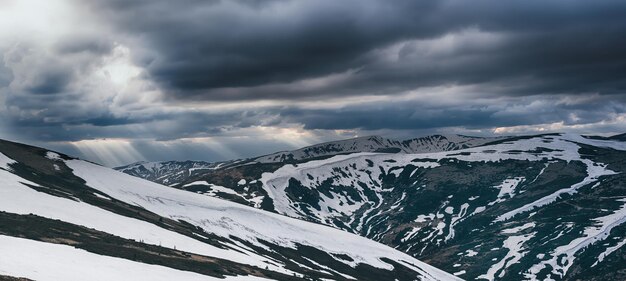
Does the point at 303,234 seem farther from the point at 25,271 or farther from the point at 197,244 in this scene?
the point at 25,271

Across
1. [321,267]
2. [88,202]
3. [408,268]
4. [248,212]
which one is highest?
[88,202]

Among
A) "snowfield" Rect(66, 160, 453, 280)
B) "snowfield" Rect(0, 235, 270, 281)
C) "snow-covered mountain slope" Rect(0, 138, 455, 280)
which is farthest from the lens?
"snowfield" Rect(66, 160, 453, 280)

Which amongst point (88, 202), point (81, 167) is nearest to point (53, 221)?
point (88, 202)

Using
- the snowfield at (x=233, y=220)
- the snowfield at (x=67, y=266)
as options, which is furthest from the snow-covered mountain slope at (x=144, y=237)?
the snowfield at (x=233, y=220)

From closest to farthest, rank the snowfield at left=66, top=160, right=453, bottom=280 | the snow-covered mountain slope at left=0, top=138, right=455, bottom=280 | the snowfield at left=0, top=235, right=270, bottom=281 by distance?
the snowfield at left=0, top=235, right=270, bottom=281, the snow-covered mountain slope at left=0, top=138, right=455, bottom=280, the snowfield at left=66, top=160, right=453, bottom=280

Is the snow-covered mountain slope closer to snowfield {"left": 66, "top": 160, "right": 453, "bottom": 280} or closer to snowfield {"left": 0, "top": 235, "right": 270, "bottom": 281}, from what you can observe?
snowfield {"left": 0, "top": 235, "right": 270, "bottom": 281}

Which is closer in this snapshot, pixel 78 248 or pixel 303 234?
pixel 78 248

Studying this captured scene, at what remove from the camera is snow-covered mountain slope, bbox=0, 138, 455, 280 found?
5456 centimetres

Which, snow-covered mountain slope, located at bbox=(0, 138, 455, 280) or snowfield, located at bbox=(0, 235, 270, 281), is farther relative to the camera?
snow-covered mountain slope, located at bbox=(0, 138, 455, 280)

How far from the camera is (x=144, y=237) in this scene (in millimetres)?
89312

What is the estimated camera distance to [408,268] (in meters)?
173

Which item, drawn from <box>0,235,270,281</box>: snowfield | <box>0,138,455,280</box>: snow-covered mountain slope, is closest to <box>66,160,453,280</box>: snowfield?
<box>0,138,455,280</box>: snow-covered mountain slope

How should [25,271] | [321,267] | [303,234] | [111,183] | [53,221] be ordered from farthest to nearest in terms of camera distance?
1. [303,234]
2. [111,183]
3. [321,267]
4. [53,221]
5. [25,271]

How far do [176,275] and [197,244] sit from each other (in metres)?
39.9
